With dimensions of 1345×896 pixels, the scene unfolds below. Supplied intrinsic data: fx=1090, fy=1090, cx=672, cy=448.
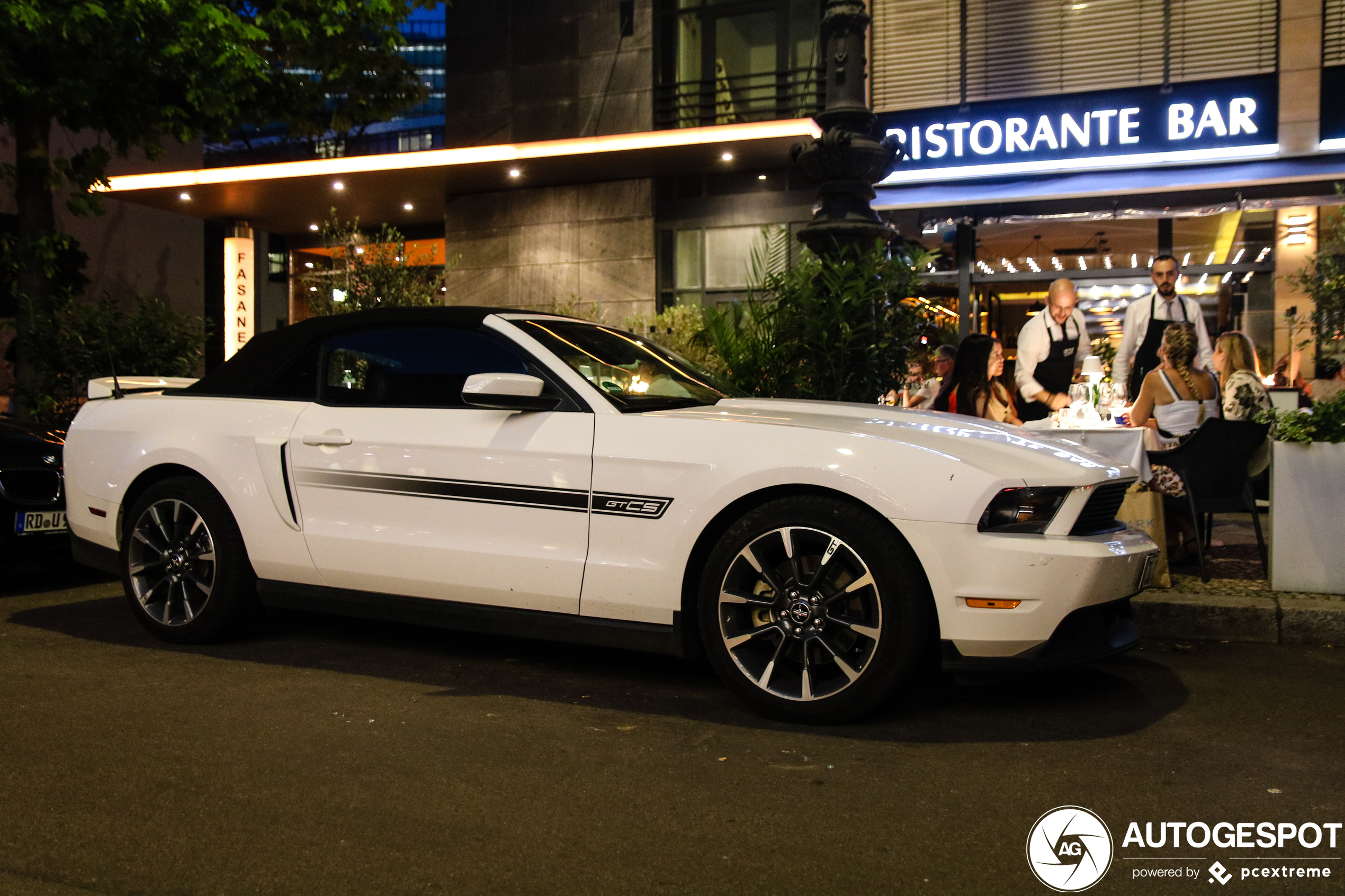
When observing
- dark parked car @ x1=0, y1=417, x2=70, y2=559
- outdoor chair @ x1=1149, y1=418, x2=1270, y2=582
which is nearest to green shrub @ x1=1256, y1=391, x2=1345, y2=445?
outdoor chair @ x1=1149, y1=418, x2=1270, y2=582

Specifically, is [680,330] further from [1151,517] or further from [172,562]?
[172,562]

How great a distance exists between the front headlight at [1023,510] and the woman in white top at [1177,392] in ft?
13.0

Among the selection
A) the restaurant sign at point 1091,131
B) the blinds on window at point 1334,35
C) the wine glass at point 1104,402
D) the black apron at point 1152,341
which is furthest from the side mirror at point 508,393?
the blinds on window at point 1334,35

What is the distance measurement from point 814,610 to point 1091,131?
1283cm

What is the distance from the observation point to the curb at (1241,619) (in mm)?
5266

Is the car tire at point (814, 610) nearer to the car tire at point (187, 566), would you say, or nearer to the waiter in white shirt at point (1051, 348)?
the car tire at point (187, 566)

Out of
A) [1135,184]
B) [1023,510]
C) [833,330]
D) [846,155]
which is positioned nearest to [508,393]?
[1023,510]

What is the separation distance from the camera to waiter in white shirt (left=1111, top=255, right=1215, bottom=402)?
335 inches

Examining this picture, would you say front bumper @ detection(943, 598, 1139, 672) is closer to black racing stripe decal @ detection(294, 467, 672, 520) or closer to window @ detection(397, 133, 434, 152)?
black racing stripe decal @ detection(294, 467, 672, 520)

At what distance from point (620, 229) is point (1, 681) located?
1600 cm

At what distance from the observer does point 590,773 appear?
3.35 metres

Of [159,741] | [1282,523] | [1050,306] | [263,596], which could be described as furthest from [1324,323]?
[159,741]

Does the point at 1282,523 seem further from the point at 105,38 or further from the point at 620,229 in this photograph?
the point at 620,229

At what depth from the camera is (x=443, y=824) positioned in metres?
2.93
